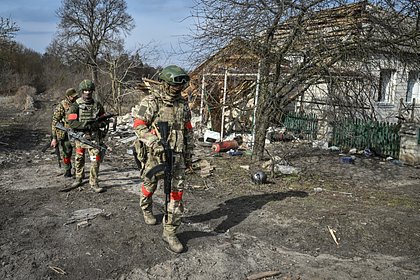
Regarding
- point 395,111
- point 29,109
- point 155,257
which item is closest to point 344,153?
point 395,111

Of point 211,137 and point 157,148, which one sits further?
point 211,137

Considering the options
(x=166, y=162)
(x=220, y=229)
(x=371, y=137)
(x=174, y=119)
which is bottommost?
(x=220, y=229)

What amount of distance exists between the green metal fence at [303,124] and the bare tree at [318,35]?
500cm

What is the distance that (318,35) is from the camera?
22.0ft

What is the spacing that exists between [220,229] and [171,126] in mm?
1501

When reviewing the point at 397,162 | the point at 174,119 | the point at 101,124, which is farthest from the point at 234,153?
the point at 174,119

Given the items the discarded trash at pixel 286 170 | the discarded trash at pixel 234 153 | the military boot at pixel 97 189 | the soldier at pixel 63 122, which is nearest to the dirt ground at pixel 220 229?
the military boot at pixel 97 189

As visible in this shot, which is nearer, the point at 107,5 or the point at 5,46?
the point at 5,46

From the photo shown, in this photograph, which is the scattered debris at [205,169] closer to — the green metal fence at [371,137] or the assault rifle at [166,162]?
the assault rifle at [166,162]

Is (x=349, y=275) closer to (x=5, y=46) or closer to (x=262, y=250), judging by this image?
(x=262, y=250)

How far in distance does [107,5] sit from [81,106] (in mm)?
27543

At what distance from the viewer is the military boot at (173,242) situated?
360cm

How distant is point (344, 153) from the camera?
10.2 m

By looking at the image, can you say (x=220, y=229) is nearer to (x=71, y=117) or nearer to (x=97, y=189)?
(x=97, y=189)
